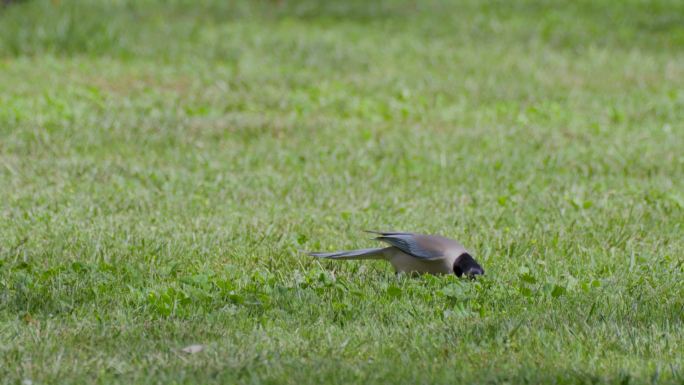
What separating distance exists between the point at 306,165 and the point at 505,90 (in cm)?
379

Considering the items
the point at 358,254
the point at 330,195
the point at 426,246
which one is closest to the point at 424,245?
the point at 426,246

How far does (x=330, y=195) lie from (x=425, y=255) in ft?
7.15

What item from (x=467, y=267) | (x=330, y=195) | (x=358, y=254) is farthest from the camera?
(x=330, y=195)

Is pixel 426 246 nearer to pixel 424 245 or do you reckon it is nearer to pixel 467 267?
pixel 424 245

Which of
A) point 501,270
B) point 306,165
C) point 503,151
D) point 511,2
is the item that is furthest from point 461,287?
point 511,2

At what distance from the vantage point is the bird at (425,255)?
17.7ft

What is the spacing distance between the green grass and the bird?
0.37 feet

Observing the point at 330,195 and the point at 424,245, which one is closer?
the point at 424,245

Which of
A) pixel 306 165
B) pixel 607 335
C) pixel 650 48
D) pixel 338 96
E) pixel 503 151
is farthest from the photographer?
pixel 650 48

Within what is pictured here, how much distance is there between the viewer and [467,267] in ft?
17.6

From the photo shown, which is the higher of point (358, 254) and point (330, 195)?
point (358, 254)

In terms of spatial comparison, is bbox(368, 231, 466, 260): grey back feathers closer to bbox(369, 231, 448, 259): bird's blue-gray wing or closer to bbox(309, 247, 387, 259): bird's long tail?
bbox(369, 231, 448, 259): bird's blue-gray wing

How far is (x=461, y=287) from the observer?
5152 millimetres

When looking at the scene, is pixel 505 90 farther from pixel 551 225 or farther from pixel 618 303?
pixel 618 303
